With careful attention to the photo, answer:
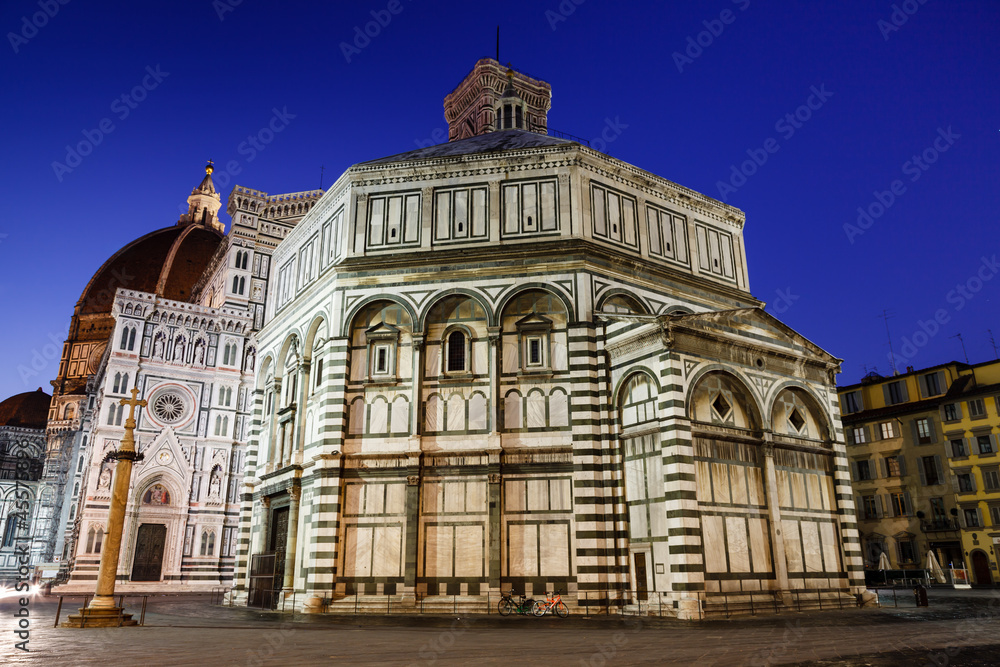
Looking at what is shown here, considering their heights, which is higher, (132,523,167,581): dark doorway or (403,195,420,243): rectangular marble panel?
(403,195,420,243): rectangular marble panel

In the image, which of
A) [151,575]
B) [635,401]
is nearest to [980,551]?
[635,401]

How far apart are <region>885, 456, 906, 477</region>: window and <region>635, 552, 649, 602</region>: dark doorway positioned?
29894 millimetres

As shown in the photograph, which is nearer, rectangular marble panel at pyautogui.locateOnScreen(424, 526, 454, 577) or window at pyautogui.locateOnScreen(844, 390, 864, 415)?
rectangular marble panel at pyautogui.locateOnScreen(424, 526, 454, 577)

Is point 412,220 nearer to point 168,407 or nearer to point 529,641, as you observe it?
point 529,641

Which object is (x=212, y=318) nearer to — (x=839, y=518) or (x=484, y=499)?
(x=484, y=499)

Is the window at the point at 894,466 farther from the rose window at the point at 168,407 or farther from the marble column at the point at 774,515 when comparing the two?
the rose window at the point at 168,407

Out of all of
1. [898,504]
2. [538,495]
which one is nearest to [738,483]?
[538,495]

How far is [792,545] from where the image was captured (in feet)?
71.8

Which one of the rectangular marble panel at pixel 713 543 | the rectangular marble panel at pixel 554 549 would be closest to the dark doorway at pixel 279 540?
the rectangular marble panel at pixel 554 549

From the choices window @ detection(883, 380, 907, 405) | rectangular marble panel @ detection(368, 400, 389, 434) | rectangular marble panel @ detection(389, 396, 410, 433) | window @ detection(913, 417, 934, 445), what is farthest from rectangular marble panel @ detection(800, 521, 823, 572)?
window @ detection(883, 380, 907, 405)

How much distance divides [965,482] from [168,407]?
157 ft

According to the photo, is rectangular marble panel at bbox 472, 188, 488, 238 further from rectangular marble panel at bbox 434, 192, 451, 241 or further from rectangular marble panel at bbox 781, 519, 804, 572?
rectangular marble panel at bbox 781, 519, 804, 572

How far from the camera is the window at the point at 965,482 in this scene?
39.8 metres

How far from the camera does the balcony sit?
39.9 metres
